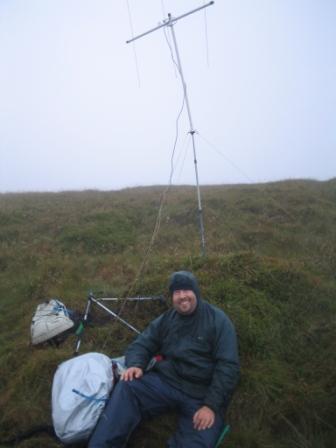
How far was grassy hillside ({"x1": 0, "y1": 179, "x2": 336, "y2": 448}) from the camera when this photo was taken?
3.90m

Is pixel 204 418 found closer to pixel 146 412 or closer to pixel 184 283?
pixel 146 412

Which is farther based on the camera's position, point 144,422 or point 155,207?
point 155,207

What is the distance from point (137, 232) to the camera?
12.1 m

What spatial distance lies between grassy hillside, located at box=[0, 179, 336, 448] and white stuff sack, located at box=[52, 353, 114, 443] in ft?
1.60

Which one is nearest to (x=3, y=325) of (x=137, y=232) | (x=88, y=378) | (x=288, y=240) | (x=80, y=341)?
(x=80, y=341)

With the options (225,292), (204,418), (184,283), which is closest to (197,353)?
(204,418)

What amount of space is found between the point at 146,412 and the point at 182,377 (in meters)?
0.58

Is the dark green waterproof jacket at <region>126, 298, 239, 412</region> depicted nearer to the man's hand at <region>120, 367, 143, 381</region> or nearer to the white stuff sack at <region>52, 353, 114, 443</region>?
the man's hand at <region>120, 367, 143, 381</region>

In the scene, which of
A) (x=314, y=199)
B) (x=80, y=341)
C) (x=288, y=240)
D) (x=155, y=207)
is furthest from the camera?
(x=155, y=207)

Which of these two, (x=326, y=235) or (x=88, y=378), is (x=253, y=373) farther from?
(x=326, y=235)

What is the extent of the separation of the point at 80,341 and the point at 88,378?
1.71 metres

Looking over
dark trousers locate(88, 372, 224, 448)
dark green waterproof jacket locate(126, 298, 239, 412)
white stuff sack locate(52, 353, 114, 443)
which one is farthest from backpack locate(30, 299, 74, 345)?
dark trousers locate(88, 372, 224, 448)

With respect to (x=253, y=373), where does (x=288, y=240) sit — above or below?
above

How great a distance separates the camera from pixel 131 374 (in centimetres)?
397
